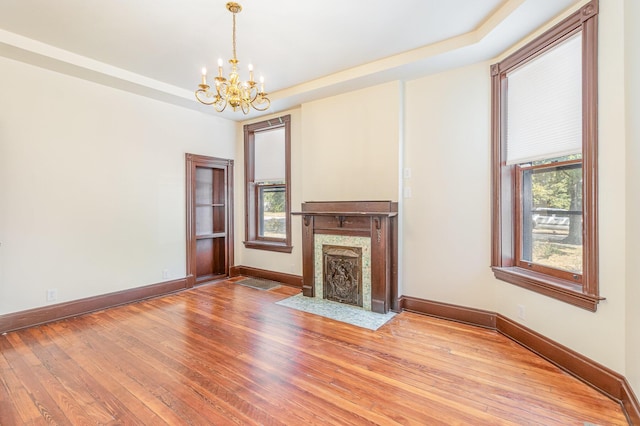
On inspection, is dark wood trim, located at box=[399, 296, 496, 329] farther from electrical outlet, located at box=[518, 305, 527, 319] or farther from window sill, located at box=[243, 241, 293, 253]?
window sill, located at box=[243, 241, 293, 253]

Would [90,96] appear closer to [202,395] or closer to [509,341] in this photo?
[202,395]

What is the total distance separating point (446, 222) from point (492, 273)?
0.71 m

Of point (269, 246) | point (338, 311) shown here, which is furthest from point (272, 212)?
point (338, 311)

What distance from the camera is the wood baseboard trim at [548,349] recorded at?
6.38 feet

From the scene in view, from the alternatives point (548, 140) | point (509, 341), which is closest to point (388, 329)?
point (509, 341)

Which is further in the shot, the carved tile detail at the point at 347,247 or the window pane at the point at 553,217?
the carved tile detail at the point at 347,247

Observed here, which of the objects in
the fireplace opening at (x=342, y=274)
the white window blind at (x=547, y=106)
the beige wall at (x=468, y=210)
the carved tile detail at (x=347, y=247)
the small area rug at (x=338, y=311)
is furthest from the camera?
the fireplace opening at (x=342, y=274)

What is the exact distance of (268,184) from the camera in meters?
5.39

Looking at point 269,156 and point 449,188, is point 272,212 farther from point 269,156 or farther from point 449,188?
point 449,188

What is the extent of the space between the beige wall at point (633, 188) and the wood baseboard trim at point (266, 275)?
3.74 meters

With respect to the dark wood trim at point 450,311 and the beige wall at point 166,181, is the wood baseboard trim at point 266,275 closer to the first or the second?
the beige wall at point 166,181

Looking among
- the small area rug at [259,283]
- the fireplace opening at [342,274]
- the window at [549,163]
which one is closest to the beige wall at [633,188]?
the window at [549,163]

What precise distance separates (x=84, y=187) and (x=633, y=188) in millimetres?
5169

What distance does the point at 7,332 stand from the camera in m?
3.12
